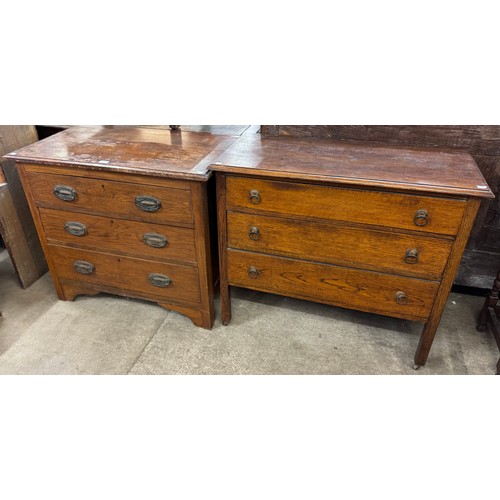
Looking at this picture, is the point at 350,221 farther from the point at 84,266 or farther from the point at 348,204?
the point at 84,266

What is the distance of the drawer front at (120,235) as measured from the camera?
69.6 inches

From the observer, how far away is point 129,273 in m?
Result: 1.96

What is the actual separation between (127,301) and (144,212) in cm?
70

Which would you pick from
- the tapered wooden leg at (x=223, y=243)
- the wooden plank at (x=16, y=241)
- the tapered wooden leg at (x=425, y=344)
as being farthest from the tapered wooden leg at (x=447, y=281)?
the wooden plank at (x=16, y=241)

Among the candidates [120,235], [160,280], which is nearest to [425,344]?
[160,280]

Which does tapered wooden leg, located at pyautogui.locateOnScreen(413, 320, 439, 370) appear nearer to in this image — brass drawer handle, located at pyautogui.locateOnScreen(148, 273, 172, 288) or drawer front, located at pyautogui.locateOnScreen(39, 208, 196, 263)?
drawer front, located at pyautogui.locateOnScreen(39, 208, 196, 263)

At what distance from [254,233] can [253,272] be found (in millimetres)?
210

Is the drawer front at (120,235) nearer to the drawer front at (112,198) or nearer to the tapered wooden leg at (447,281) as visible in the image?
the drawer front at (112,198)

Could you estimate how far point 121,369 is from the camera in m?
1.80

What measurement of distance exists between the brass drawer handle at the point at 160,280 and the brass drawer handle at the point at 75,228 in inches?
15.1

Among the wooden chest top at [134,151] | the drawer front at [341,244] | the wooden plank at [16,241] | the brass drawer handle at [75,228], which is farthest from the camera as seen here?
the wooden plank at [16,241]

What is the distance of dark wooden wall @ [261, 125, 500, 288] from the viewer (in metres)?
1.83

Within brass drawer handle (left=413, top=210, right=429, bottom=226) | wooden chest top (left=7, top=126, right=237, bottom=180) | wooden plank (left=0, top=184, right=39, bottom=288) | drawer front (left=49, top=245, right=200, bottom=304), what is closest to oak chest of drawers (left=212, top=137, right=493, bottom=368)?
brass drawer handle (left=413, top=210, right=429, bottom=226)
